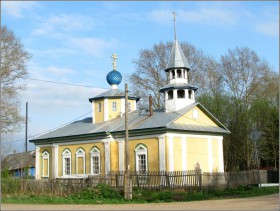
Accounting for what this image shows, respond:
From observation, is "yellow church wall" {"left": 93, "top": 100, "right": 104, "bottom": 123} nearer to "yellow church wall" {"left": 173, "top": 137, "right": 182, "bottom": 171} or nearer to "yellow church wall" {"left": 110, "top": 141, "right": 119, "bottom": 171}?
"yellow church wall" {"left": 110, "top": 141, "right": 119, "bottom": 171}

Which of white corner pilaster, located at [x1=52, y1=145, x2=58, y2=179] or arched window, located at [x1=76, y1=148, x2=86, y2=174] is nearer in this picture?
arched window, located at [x1=76, y1=148, x2=86, y2=174]

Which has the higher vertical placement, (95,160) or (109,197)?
(95,160)

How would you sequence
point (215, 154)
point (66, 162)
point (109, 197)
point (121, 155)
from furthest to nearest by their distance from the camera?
point (66, 162) < point (215, 154) < point (121, 155) < point (109, 197)

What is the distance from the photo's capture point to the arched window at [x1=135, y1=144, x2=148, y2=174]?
2961cm

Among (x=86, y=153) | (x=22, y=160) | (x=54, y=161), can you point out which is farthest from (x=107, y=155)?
(x=22, y=160)

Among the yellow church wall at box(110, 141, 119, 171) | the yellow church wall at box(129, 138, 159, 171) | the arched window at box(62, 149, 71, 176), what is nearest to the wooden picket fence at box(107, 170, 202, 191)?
the yellow church wall at box(129, 138, 159, 171)

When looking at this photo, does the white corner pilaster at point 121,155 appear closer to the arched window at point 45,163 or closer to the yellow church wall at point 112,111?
the yellow church wall at point 112,111

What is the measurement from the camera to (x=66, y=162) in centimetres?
3444

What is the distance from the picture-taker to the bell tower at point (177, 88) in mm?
32344

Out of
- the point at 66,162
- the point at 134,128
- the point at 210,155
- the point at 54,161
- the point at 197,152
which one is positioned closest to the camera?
the point at 134,128

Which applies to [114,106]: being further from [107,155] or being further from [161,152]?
[161,152]

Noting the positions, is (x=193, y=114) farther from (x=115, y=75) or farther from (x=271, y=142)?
(x=271, y=142)

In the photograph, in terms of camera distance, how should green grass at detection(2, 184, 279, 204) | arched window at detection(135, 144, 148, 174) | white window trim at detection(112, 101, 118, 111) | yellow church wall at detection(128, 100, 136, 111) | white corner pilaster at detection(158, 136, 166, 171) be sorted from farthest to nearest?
yellow church wall at detection(128, 100, 136, 111) < white window trim at detection(112, 101, 118, 111) < arched window at detection(135, 144, 148, 174) < white corner pilaster at detection(158, 136, 166, 171) < green grass at detection(2, 184, 279, 204)

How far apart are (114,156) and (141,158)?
2.26m
